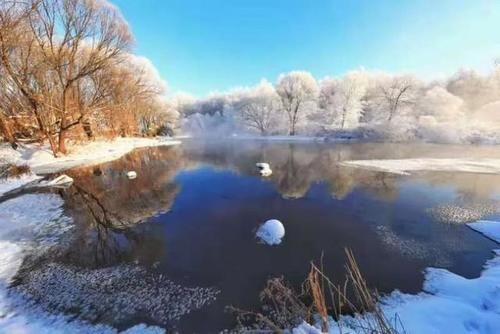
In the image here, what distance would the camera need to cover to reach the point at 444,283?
4266 mm

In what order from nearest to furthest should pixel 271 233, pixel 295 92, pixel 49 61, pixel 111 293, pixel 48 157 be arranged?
pixel 111 293 < pixel 271 233 < pixel 49 61 < pixel 48 157 < pixel 295 92

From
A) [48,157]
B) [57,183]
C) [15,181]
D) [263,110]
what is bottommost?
[57,183]

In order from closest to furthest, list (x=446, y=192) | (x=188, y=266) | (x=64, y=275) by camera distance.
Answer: (x=64, y=275), (x=188, y=266), (x=446, y=192)

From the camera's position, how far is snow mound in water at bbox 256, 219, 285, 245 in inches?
232

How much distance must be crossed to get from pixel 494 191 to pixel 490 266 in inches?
298

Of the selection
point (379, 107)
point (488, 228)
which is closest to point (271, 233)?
point (488, 228)

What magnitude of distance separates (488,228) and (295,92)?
1669 inches

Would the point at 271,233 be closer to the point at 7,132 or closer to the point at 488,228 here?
the point at 488,228

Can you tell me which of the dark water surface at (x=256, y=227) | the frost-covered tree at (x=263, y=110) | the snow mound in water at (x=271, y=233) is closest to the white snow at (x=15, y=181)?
the dark water surface at (x=256, y=227)

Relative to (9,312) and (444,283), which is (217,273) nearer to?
(9,312)

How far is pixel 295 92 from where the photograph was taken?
150 ft

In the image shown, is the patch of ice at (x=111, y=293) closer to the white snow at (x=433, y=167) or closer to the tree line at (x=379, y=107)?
the white snow at (x=433, y=167)

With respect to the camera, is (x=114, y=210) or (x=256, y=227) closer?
(x=256, y=227)

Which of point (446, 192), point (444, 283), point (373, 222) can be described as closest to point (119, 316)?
point (444, 283)
